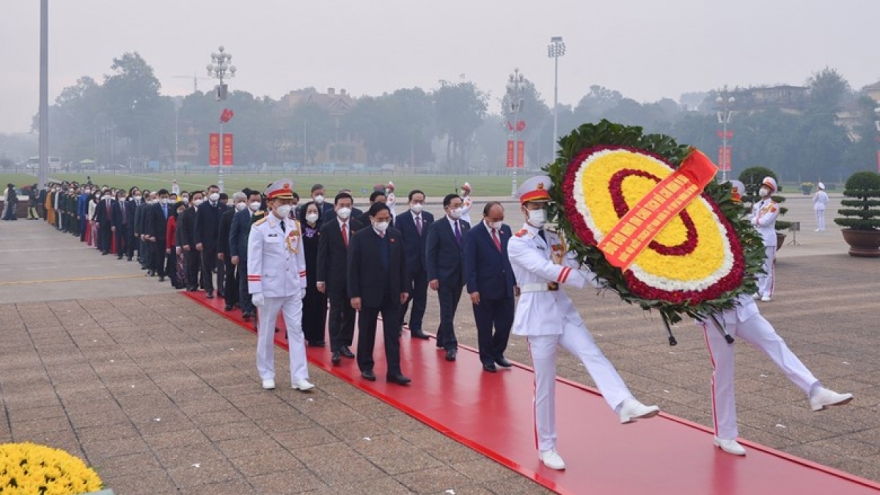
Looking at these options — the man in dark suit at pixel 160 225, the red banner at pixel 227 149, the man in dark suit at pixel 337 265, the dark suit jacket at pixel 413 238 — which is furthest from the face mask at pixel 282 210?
the red banner at pixel 227 149

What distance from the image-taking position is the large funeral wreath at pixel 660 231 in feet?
17.7

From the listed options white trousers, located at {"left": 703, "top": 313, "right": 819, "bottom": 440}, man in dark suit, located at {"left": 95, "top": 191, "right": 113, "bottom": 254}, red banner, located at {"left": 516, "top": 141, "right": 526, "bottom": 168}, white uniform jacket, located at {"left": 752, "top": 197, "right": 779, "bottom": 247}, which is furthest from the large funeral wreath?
red banner, located at {"left": 516, "top": 141, "right": 526, "bottom": 168}

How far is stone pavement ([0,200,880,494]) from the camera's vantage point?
5.91 m

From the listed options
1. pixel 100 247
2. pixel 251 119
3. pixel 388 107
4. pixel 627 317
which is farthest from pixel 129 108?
pixel 627 317

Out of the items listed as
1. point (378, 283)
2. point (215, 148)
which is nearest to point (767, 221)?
point (378, 283)

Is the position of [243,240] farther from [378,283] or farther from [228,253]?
[378,283]

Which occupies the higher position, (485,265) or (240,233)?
(240,233)

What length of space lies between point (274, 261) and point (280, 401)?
132 cm

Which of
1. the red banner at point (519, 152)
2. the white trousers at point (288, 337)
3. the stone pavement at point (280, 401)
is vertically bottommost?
the stone pavement at point (280, 401)

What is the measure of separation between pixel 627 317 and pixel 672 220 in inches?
265

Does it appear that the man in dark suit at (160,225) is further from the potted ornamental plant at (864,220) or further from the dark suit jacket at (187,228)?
the potted ornamental plant at (864,220)

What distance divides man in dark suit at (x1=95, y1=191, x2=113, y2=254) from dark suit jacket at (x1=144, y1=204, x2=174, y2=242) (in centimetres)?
537

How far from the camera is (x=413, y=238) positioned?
10742 millimetres

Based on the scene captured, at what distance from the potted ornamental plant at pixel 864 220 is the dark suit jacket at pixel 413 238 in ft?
47.5
